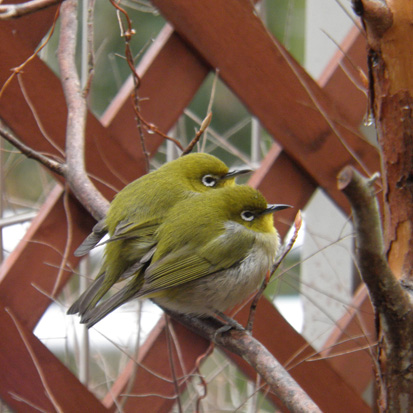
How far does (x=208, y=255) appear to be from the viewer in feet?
6.45

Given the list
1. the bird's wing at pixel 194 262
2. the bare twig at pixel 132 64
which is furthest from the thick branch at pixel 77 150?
the bird's wing at pixel 194 262

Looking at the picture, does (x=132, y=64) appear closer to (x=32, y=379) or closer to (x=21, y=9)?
(x=21, y=9)

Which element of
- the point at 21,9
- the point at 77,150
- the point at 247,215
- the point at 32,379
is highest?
the point at 21,9

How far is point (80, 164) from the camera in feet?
6.85

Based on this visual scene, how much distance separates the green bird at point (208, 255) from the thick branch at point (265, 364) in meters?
0.11

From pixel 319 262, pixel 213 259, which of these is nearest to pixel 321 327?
pixel 319 262

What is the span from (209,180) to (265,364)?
102 centimetres

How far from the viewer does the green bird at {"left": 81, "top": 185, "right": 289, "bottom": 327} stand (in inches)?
75.4

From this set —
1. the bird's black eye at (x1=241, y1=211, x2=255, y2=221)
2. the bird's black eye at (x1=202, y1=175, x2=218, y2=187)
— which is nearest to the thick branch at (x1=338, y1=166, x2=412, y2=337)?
the bird's black eye at (x1=241, y1=211, x2=255, y2=221)

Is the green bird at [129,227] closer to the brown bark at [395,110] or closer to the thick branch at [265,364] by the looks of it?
the thick branch at [265,364]

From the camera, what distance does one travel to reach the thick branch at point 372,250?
94cm

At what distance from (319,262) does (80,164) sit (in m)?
1.43

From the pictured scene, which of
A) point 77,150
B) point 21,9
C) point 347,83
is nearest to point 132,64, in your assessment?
point 77,150

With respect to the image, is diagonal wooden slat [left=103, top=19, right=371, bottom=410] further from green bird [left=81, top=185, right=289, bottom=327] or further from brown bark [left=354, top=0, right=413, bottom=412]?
A: brown bark [left=354, top=0, right=413, bottom=412]
